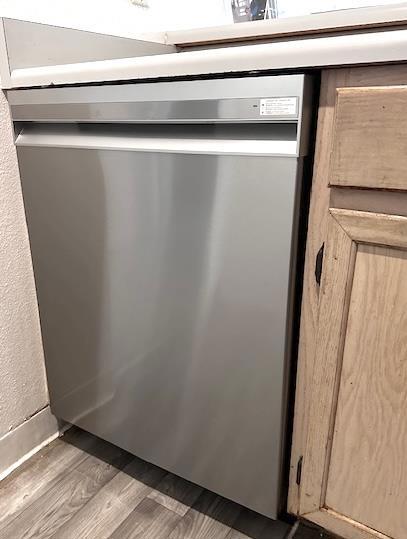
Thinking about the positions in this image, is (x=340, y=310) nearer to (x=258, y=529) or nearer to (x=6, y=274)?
(x=258, y=529)

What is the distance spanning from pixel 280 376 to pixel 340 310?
6.1 inches

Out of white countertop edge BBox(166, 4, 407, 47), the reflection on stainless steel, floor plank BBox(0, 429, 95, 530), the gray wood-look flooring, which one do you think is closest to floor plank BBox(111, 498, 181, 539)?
the gray wood-look flooring

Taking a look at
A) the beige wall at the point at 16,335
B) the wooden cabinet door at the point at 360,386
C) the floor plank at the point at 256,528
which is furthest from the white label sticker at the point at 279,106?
the floor plank at the point at 256,528

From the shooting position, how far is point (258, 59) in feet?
2.09

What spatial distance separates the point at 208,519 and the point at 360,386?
52cm

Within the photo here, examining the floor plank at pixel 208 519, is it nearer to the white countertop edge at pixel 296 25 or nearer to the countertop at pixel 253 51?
the countertop at pixel 253 51

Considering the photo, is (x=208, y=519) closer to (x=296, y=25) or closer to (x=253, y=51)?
(x=253, y=51)

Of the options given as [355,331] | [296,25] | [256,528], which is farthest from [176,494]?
[296,25]

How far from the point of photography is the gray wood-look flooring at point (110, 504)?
975mm

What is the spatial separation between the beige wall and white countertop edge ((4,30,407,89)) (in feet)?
0.86

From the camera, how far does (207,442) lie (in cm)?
91

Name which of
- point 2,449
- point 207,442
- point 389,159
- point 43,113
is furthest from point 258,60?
point 2,449

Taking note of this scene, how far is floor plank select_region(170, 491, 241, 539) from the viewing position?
968mm

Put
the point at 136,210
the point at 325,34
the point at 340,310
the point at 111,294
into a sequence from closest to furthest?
the point at 340,310 → the point at 136,210 → the point at 111,294 → the point at 325,34
